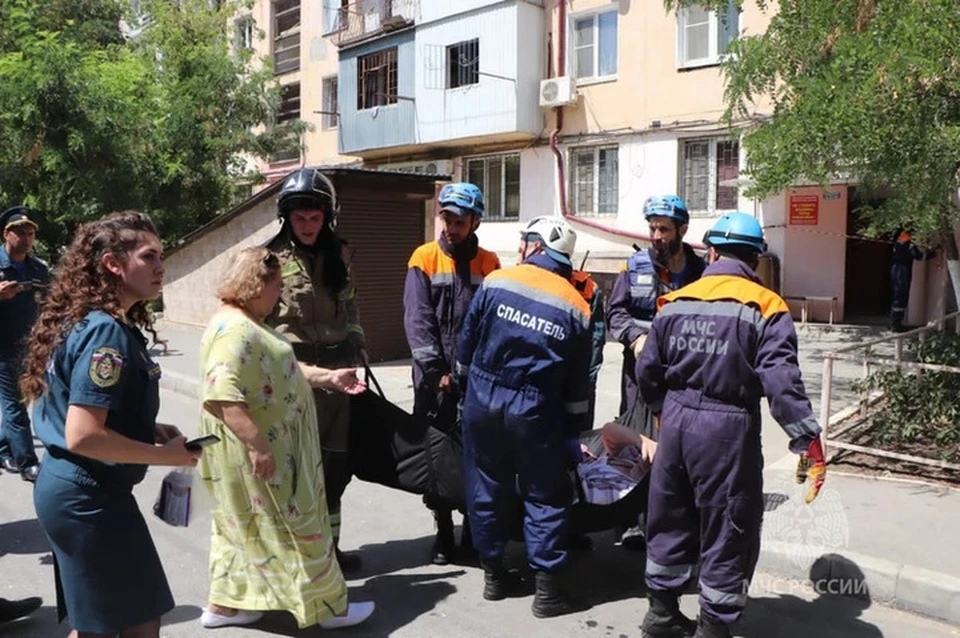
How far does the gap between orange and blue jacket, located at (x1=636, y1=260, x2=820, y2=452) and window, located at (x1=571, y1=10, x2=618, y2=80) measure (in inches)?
567

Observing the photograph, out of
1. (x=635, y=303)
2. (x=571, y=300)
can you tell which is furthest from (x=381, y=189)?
(x=571, y=300)

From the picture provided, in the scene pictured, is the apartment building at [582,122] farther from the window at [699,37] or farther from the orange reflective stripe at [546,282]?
the orange reflective stripe at [546,282]

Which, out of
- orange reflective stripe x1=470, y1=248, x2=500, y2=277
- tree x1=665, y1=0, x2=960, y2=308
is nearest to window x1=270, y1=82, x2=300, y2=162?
tree x1=665, y1=0, x2=960, y2=308

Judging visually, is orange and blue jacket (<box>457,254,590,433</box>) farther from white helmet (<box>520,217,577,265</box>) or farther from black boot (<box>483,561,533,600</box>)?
black boot (<box>483,561,533,600</box>)

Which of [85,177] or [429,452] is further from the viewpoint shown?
[85,177]

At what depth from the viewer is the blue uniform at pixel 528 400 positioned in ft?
12.5

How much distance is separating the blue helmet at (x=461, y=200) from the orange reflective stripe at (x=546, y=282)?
66 centimetres

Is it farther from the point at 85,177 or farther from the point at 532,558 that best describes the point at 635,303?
the point at 85,177

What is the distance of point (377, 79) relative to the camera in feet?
70.5

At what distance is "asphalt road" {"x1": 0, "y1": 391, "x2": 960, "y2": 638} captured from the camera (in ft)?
12.5

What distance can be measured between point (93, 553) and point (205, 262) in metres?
12.8

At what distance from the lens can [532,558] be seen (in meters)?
3.90

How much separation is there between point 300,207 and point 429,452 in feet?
4.71

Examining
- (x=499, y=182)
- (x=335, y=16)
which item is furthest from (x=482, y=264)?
(x=335, y=16)
